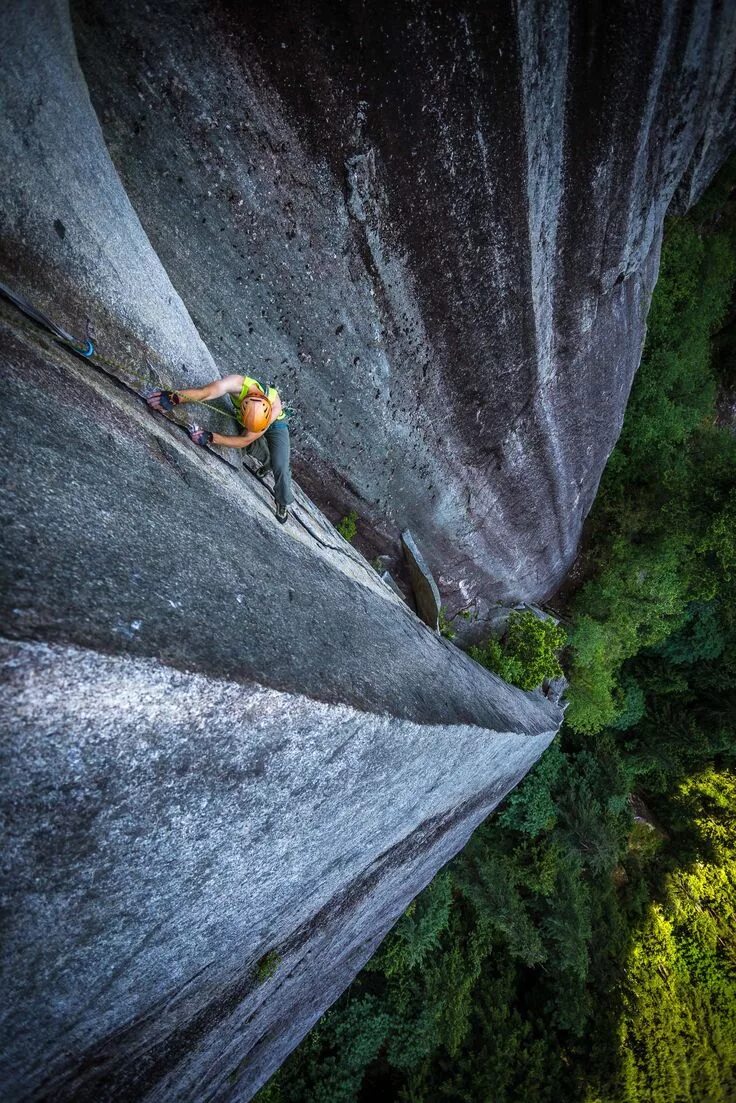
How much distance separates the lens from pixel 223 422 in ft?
11.8

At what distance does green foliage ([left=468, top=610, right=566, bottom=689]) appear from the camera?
7656 mm

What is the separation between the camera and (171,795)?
5.23 ft

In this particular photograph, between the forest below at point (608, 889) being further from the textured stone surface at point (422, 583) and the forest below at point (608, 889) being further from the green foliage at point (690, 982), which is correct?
the textured stone surface at point (422, 583)

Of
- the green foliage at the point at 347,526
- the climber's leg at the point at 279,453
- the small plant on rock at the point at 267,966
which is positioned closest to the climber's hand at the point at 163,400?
the climber's leg at the point at 279,453

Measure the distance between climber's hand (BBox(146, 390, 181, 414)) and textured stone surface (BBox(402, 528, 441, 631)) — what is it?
4.13m

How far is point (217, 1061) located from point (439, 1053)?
29.6 ft

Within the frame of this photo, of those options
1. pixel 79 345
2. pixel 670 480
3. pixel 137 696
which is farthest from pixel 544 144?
pixel 670 480

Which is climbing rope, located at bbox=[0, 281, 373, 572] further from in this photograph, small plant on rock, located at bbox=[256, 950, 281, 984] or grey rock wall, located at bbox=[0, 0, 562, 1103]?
small plant on rock, located at bbox=[256, 950, 281, 984]

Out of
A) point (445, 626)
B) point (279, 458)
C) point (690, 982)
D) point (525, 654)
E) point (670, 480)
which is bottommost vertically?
point (690, 982)

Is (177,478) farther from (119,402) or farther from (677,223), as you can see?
(677,223)

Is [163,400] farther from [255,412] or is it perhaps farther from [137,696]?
[137,696]

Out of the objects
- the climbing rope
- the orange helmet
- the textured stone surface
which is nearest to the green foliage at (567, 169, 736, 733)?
the textured stone surface

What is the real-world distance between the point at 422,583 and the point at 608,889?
10.2 metres

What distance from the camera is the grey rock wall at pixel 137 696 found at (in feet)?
4.50
